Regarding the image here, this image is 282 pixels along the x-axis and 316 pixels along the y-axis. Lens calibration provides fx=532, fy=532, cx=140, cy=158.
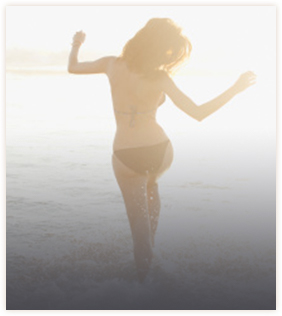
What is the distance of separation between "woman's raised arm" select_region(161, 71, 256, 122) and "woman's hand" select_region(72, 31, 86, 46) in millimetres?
739

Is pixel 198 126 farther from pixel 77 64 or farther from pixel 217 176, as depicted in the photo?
pixel 77 64

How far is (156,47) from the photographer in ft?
9.35

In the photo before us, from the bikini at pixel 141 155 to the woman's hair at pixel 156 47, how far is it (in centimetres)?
26

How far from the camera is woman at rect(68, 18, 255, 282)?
285 centimetres

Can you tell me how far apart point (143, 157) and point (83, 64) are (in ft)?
2.14

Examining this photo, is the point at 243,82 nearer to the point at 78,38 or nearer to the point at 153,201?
the point at 153,201

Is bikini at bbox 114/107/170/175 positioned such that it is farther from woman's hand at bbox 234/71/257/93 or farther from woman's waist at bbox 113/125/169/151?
woman's hand at bbox 234/71/257/93

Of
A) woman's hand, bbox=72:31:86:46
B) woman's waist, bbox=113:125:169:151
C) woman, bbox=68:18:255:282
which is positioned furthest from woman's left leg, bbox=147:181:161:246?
woman's hand, bbox=72:31:86:46

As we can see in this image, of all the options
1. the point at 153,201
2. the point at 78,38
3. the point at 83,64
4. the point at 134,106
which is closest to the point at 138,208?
the point at 153,201

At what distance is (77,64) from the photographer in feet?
10.2

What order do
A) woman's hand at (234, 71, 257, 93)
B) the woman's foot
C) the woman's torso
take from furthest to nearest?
the woman's foot → the woman's torso → woman's hand at (234, 71, 257, 93)

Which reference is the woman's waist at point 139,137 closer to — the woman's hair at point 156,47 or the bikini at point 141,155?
the bikini at point 141,155

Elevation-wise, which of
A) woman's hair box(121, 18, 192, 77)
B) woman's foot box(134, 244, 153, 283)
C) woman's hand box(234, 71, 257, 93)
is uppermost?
woman's hair box(121, 18, 192, 77)

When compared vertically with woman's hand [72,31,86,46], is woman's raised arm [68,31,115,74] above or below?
below
